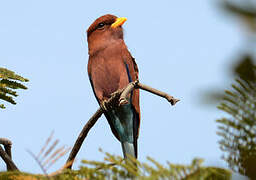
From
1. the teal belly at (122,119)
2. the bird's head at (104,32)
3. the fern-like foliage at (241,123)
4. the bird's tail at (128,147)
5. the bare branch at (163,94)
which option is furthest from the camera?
the bird's head at (104,32)

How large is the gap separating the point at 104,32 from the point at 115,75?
76 centimetres

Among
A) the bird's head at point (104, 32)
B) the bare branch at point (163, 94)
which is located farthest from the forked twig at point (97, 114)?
the bird's head at point (104, 32)

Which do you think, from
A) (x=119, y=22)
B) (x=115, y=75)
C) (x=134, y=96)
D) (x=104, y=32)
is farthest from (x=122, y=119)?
(x=119, y=22)

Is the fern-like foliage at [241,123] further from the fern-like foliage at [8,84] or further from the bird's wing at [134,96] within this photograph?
the bird's wing at [134,96]

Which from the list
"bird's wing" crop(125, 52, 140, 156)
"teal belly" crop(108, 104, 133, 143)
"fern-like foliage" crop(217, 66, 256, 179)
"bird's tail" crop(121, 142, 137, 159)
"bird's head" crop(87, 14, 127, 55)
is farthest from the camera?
"bird's head" crop(87, 14, 127, 55)

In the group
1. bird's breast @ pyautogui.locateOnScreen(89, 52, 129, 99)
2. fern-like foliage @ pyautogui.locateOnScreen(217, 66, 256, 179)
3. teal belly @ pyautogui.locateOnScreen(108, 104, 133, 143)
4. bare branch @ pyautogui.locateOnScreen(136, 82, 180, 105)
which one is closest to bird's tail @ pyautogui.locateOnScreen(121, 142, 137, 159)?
teal belly @ pyautogui.locateOnScreen(108, 104, 133, 143)

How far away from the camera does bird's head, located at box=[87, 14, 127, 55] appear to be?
501cm

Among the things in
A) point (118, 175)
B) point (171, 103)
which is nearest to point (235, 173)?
point (118, 175)

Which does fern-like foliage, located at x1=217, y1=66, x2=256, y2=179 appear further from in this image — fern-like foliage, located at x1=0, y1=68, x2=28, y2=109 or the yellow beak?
the yellow beak

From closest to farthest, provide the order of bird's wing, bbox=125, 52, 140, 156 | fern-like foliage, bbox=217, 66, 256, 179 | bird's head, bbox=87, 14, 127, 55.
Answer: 1. fern-like foliage, bbox=217, 66, 256, 179
2. bird's wing, bbox=125, 52, 140, 156
3. bird's head, bbox=87, 14, 127, 55

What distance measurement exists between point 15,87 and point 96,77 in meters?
2.54

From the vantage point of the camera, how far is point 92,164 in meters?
1.15

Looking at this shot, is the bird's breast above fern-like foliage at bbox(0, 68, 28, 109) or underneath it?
above

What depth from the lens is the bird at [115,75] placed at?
4.66m
